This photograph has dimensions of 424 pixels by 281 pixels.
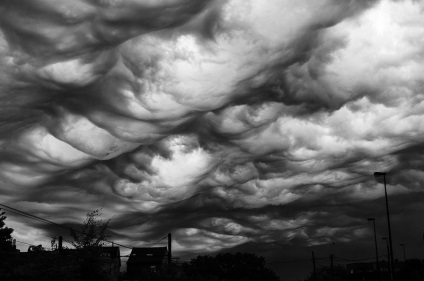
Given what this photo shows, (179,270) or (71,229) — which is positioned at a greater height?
(71,229)

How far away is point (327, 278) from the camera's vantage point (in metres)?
129

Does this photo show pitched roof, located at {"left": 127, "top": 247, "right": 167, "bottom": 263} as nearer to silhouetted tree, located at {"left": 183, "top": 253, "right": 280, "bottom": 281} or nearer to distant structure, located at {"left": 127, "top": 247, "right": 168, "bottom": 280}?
distant structure, located at {"left": 127, "top": 247, "right": 168, "bottom": 280}

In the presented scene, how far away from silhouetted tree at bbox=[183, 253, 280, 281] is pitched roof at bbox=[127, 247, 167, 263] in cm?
2609

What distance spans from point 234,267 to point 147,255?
130ft

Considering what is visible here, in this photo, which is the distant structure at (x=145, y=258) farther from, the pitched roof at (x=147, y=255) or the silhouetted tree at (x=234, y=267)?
the silhouetted tree at (x=234, y=267)

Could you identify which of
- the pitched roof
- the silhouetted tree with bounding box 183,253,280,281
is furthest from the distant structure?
the silhouetted tree with bounding box 183,253,280,281

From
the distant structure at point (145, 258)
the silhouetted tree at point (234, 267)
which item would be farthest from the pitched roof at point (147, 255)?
the silhouetted tree at point (234, 267)

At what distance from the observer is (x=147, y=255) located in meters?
162

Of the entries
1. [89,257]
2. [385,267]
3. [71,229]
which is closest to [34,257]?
[89,257]

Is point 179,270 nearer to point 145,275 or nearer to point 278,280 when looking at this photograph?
point 145,275

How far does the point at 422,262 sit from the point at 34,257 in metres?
128

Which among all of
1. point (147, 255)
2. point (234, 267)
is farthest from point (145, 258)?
point (234, 267)

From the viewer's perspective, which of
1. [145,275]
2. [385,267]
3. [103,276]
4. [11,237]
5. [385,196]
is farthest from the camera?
[385,267]

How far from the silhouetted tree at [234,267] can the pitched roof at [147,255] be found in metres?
26.1
